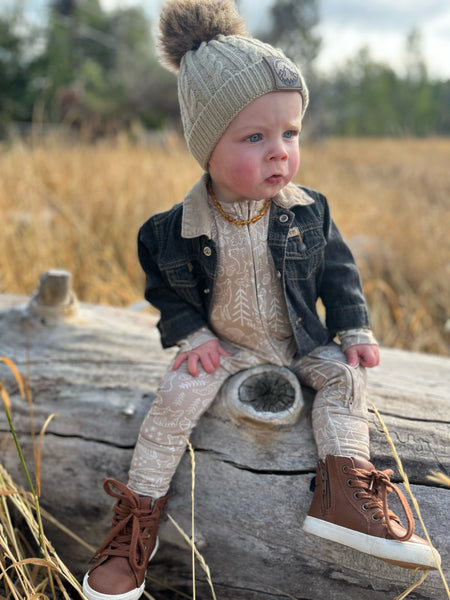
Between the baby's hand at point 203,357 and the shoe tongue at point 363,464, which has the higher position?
the baby's hand at point 203,357

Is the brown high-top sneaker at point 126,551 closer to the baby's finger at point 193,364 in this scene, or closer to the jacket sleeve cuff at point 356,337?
the baby's finger at point 193,364

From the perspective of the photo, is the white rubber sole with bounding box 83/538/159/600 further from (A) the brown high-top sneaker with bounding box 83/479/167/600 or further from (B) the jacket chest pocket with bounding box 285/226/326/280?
(B) the jacket chest pocket with bounding box 285/226/326/280

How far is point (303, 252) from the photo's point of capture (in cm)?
159

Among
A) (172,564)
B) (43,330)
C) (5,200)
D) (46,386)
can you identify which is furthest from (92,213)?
(172,564)

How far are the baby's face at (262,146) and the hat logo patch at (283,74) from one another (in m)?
0.02

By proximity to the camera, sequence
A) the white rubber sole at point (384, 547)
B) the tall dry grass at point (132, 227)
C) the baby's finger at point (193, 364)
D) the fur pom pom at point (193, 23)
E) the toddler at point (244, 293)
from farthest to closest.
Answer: the tall dry grass at point (132, 227), the baby's finger at point (193, 364), the fur pom pom at point (193, 23), the toddler at point (244, 293), the white rubber sole at point (384, 547)

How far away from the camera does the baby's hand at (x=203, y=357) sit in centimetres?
159

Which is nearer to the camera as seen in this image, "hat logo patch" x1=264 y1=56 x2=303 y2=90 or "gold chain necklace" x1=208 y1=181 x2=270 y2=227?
"hat logo patch" x1=264 y1=56 x2=303 y2=90

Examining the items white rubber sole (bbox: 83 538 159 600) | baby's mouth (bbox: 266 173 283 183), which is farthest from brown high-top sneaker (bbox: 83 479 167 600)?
baby's mouth (bbox: 266 173 283 183)

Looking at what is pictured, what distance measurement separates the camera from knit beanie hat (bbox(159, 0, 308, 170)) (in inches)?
53.5

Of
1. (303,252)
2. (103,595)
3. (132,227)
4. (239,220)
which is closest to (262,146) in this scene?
(239,220)

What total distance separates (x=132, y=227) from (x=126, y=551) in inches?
121

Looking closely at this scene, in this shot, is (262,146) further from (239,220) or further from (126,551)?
→ (126,551)

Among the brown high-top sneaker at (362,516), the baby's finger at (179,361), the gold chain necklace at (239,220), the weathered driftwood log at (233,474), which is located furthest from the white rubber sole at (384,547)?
the gold chain necklace at (239,220)
